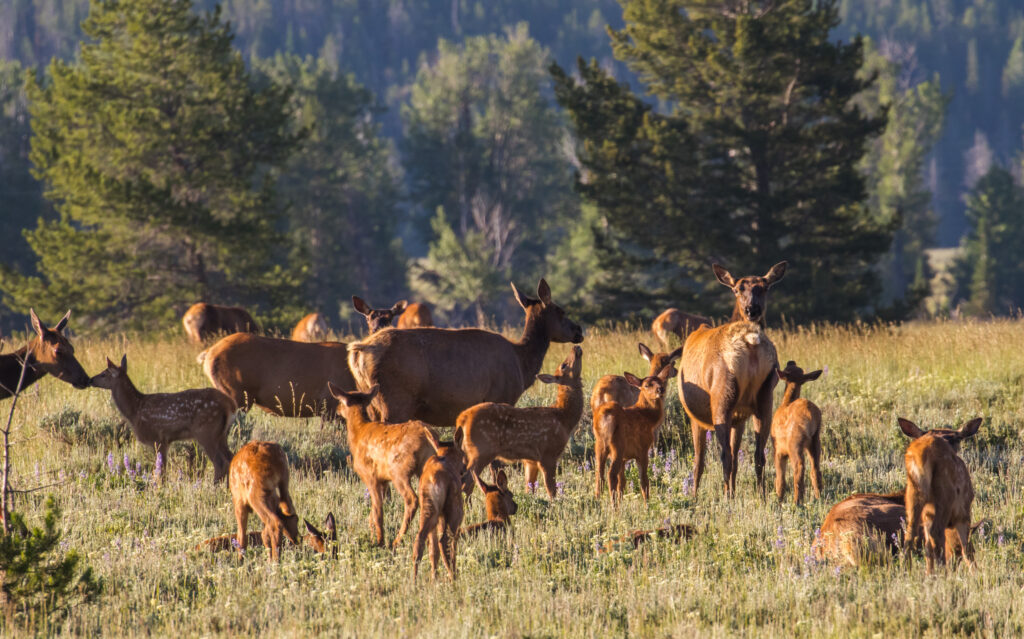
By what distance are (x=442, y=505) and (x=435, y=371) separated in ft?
10.8

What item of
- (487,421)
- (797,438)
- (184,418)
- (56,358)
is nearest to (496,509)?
(487,421)

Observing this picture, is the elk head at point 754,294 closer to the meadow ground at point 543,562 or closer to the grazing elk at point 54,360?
the meadow ground at point 543,562

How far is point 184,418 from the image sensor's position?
10.2 m

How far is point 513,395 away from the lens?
1100 centimetres

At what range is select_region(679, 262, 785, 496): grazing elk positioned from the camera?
9.31 metres

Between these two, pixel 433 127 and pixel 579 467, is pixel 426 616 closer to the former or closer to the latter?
pixel 579 467

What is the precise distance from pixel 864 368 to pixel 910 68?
131 meters

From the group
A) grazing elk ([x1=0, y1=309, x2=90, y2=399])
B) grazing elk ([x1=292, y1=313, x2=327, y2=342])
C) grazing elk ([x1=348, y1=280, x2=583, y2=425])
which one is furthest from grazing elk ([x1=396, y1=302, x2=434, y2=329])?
grazing elk ([x1=348, y1=280, x2=583, y2=425])

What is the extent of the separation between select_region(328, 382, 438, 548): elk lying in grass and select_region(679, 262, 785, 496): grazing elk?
272 centimetres

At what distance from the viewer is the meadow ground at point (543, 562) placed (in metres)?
6.48

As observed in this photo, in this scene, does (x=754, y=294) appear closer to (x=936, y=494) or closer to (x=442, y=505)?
(x=936, y=494)

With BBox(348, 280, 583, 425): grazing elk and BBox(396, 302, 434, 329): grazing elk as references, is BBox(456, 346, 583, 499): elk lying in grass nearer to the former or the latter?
BBox(348, 280, 583, 425): grazing elk

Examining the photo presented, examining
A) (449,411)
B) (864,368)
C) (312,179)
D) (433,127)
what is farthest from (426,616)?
(433,127)

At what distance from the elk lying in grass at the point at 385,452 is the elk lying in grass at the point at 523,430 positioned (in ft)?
2.45
